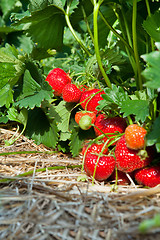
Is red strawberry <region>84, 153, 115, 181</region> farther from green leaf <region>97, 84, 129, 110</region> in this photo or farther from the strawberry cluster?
green leaf <region>97, 84, 129, 110</region>

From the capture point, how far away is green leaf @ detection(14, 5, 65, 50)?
1.06 meters

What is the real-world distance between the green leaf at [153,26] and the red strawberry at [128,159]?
37 centimetres

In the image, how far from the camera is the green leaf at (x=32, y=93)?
1051mm

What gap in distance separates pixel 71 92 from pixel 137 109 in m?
0.33

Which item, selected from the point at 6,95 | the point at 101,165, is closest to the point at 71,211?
the point at 101,165

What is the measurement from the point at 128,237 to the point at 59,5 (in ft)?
2.86

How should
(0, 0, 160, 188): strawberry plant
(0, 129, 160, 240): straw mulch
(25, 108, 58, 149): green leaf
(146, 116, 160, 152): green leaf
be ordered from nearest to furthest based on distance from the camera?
(0, 129, 160, 240): straw mulch, (146, 116, 160, 152): green leaf, (0, 0, 160, 188): strawberry plant, (25, 108, 58, 149): green leaf

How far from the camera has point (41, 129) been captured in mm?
1212

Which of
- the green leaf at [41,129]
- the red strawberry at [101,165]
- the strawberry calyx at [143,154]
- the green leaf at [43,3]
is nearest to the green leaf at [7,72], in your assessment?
the green leaf at [41,129]

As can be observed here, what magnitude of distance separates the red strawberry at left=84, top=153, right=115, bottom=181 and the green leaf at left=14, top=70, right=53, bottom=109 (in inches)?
11.7

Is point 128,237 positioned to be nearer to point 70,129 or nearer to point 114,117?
point 114,117

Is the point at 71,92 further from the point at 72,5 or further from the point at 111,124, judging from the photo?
the point at 72,5

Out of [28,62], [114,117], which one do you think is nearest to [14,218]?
[114,117]

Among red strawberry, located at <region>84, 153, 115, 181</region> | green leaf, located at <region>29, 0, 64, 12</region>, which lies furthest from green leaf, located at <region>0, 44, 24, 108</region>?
red strawberry, located at <region>84, 153, 115, 181</region>
